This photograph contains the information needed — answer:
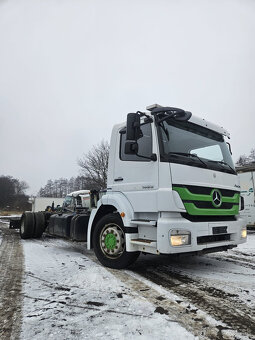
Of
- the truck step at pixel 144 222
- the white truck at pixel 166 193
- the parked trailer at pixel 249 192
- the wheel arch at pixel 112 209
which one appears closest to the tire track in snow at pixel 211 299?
the white truck at pixel 166 193

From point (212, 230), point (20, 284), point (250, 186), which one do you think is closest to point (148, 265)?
point (212, 230)

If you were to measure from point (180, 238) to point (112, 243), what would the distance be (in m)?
1.39

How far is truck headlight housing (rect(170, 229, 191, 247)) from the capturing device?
3.40 metres

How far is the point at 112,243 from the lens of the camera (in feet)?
14.2

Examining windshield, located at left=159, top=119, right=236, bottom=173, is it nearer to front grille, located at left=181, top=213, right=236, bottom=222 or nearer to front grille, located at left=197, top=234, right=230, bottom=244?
front grille, located at left=181, top=213, right=236, bottom=222

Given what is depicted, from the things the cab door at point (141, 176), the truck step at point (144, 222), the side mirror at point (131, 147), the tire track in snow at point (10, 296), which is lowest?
the tire track in snow at point (10, 296)

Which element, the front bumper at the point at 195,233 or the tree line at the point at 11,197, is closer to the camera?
the front bumper at the point at 195,233

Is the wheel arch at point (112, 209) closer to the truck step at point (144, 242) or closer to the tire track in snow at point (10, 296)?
the truck step at point (144, 242)

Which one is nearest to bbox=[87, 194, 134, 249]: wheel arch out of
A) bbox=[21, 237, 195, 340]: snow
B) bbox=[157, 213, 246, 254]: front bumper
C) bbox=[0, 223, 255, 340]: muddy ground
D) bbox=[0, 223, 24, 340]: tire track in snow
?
bbox=[157, 213, 246, 254]: front bumper

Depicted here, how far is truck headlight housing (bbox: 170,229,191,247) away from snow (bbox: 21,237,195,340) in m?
0.86

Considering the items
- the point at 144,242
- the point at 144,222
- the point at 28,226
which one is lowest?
the point at 28,226

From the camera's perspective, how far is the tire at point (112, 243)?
4.16 metres

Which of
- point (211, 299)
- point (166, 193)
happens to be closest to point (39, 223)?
point (166, 193)

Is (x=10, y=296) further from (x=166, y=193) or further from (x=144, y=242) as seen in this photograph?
(x=166, y=193)
